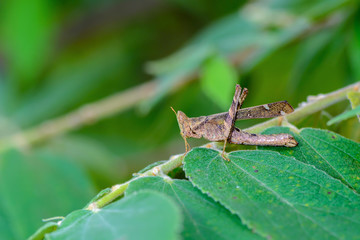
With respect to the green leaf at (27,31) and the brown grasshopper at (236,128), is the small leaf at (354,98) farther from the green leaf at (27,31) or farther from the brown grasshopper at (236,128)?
the green leaf at (27,31)

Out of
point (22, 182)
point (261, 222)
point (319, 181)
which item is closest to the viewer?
point (261, 222)

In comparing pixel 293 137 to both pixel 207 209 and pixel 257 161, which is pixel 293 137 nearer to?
pixel 257 161

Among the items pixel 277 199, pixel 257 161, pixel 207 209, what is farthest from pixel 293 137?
pixel 207 209

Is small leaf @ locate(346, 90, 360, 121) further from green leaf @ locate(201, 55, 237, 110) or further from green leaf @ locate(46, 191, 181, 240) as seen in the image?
green leaf @ locate(201, 55, 237, 110)

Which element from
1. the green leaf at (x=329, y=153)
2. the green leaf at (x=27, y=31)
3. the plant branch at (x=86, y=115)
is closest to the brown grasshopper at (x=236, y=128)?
the green leaf at (x=329, y=153)

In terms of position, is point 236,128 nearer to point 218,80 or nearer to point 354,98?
point 354,98

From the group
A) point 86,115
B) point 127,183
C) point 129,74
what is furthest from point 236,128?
point 129,74

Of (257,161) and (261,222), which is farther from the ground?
(257,161)
